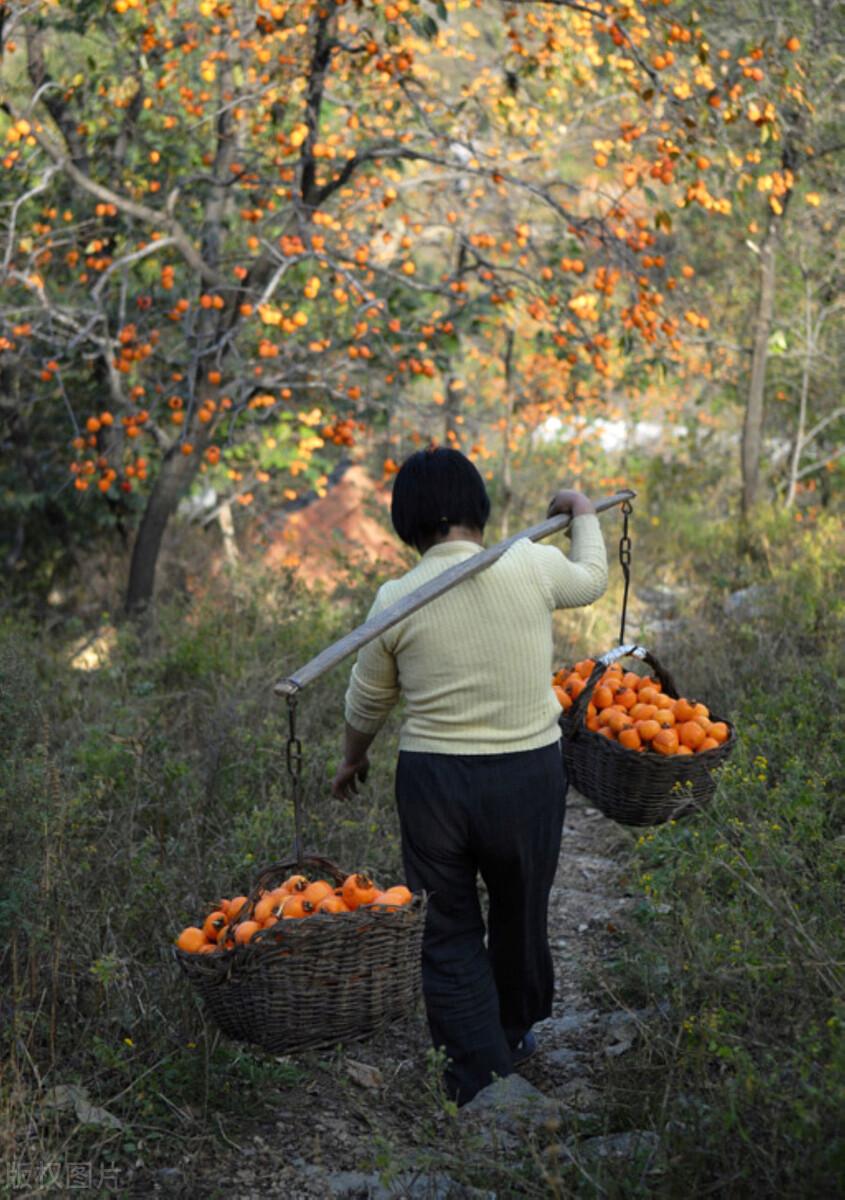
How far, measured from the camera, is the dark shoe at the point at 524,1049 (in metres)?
3.78

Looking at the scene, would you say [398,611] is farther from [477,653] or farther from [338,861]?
[338,861]

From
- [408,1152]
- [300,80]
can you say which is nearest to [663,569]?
[300,80]

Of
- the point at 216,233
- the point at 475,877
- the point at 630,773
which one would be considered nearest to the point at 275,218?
the point at 216,233

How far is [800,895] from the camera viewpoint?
12.2 ft

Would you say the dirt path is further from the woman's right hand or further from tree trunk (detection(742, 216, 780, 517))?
tree trunk (detection(742, 216, 780, 517))

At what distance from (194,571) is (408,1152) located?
661 cm

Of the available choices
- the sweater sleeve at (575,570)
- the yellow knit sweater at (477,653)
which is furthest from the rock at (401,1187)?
the sweater sleeve at (575,570)

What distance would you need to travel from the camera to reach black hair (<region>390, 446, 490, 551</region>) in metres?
3.30

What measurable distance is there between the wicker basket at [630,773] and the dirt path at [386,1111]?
0.49m

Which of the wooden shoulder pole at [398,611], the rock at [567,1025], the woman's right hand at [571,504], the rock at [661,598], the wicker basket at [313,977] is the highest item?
the woman's right hand at [571,504]

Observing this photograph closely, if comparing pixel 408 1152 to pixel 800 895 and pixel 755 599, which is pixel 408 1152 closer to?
pixel 800 895

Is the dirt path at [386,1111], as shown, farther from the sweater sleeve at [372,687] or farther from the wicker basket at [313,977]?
the sweater sleeve at [372,687]

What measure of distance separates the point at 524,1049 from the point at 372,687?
118 centimetres

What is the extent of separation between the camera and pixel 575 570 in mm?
3412
